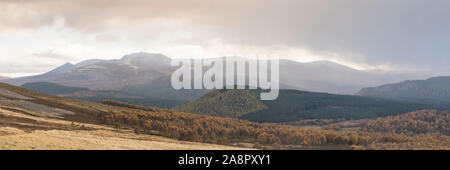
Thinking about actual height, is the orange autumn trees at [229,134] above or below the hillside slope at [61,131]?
below

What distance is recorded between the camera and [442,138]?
4493 inches

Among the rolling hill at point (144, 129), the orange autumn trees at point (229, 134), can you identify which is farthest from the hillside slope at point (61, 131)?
the orange autumn trees at point (229, 134)

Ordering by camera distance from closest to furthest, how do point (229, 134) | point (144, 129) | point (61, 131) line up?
point (61, 131), point (144, 129), point (229, 134)

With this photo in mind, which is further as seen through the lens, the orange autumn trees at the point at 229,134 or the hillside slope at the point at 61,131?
the orange autumn trees at the point at 229,134

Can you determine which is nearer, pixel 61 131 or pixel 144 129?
pixel 61 131

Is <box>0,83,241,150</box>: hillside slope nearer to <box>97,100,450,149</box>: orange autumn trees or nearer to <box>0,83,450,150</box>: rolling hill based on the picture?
<box>0,83,450,150</box>: rolling hill

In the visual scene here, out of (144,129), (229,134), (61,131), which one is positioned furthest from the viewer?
(229,134)

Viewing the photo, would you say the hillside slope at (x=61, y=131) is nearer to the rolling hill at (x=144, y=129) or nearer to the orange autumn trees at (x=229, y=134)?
the rolling hill at (x=144, y=129)

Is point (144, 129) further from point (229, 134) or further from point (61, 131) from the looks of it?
point (229, 134)

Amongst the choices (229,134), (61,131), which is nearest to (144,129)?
(61,131)

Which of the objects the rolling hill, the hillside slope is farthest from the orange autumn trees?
the hillside slope
